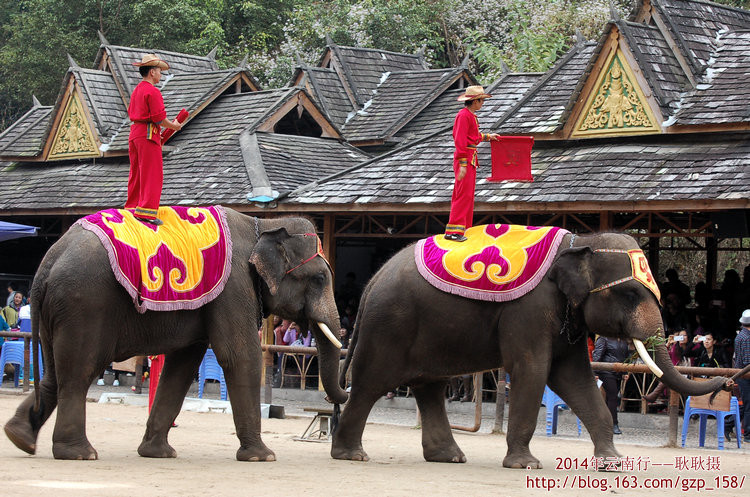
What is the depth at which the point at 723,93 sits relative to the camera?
18.9m

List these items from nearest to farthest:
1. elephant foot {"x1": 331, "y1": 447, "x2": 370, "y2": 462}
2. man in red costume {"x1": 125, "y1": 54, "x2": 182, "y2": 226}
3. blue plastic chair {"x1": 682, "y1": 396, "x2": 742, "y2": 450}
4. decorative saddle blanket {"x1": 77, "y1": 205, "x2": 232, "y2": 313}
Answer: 1. decorative saddle blanket {"x1": 77, "y1": 205, "x2": 232, "y2": 313}
2. man in red costume {"x1": 125, "y1": 54, "x2": 182, "y2": 226}
3. elephant foot {"x1": 331, "y1": 447, "x2": 370, "y2": 462}
4. blue plastic chair {"x1": 682, "y1": 396, "x2": 742, "y2": 450}

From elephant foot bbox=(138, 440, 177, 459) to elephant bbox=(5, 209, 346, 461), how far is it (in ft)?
0.04

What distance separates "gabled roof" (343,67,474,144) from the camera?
85.1 feet

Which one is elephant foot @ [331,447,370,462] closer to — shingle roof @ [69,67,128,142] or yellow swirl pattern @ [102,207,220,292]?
yellow swirl pattern @ [102,207,220,292]

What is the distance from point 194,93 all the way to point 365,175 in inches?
261

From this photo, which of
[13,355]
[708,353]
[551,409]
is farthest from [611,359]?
[13,355]

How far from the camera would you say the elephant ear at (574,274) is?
36.2ft

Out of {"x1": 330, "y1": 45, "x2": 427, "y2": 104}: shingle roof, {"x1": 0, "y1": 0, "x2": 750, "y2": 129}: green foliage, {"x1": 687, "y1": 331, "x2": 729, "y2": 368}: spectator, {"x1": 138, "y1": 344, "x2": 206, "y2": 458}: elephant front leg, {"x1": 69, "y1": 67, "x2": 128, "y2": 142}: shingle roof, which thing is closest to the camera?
{"x1": 138, "y1": 344, "x2": 206, "y2": 458}: elephant front leg

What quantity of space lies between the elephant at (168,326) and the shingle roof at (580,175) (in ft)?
22.4

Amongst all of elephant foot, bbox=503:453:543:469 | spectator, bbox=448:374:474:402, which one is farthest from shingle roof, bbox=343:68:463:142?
elephant foot, bbox=503:453:543:469

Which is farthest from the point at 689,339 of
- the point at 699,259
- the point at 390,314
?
the point at 699,259

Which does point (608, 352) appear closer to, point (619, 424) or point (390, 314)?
point (619, 424)

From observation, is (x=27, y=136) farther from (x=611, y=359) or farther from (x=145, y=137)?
(x=145, y=137)

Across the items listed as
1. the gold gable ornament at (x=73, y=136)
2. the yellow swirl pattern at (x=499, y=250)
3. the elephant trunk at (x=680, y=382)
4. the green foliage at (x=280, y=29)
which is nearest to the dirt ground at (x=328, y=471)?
the elephant trunk at (x=680, y=382)
